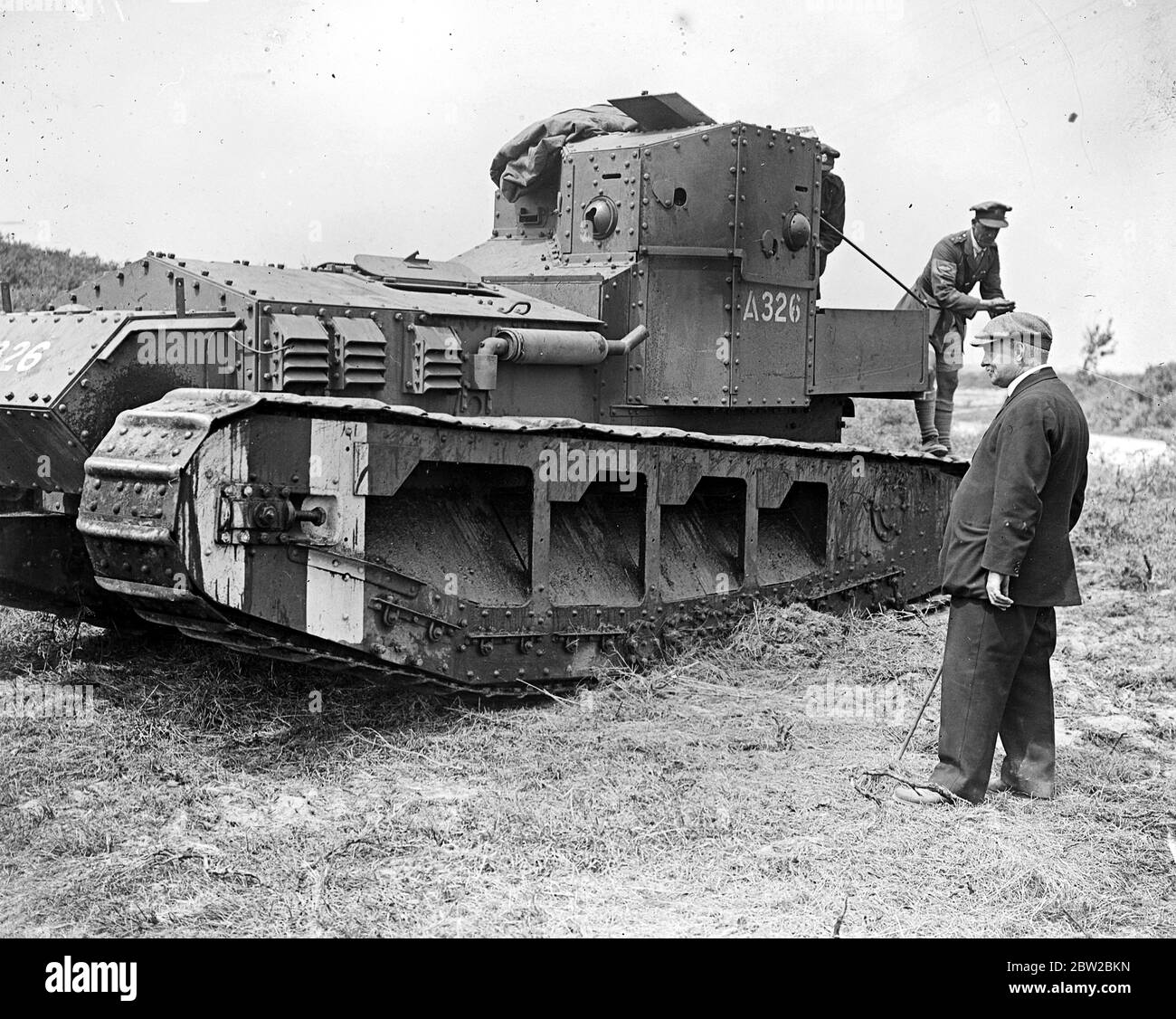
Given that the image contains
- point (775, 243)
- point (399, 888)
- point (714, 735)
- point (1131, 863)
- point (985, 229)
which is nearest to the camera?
point (399, 888)

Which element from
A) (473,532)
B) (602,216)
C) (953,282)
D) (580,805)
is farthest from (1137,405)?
(580,805)

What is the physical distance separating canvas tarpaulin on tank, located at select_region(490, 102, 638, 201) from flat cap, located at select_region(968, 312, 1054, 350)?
4.25 meters

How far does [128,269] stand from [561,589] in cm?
276

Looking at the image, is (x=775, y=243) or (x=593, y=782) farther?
(x=775, y=243)

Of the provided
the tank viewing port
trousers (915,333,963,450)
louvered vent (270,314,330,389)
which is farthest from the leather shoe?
trousers (915,333,963,450)

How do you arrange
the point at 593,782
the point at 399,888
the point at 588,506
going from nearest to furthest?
the point at 399,888 < the point at 593,782 < the point at 588,506

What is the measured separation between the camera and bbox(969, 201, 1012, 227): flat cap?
10859 millimetres

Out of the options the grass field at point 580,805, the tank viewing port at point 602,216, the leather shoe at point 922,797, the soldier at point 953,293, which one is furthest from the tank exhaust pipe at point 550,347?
the soldier at point 953,293

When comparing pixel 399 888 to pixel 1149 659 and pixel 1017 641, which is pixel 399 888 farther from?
pixel 1149 659

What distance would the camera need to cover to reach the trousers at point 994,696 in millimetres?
5891

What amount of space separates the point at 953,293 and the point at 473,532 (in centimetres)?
492

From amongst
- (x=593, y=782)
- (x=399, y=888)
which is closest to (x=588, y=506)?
(x=593, y=782)

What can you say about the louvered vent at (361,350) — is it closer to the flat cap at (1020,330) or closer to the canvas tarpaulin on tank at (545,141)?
the flat cap at (1020,330)

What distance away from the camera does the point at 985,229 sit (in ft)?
35.9
